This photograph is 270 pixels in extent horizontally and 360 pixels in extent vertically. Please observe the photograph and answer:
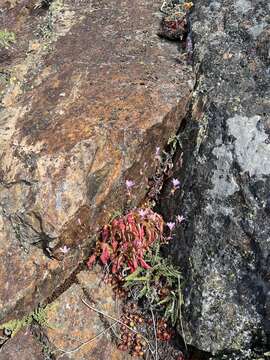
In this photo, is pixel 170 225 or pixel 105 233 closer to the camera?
pixel 170 225

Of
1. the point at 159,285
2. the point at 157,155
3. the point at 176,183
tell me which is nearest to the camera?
the point at 159,285

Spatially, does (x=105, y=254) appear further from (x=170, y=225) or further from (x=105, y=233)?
(x=170, y=225)

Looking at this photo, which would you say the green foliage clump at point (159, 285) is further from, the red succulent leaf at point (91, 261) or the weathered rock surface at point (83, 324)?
the red succulent leaf at point (91, 261)

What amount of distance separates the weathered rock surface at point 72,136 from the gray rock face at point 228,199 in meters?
0.50

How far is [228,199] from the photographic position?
5.61 metres

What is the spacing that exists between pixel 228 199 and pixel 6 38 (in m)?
4.58

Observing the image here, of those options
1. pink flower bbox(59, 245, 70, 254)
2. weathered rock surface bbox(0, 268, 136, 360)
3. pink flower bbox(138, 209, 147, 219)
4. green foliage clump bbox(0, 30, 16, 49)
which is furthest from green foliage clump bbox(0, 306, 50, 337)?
green foliage clump bbox(0, 30, 16, 49)

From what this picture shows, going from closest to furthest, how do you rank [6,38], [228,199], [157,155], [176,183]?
[228,199]
[176,183]
[157,155]
[6,38]

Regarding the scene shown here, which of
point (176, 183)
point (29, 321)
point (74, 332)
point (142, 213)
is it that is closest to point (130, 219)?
point (142, 213)

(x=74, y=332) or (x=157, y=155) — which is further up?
(x=157, y=155)

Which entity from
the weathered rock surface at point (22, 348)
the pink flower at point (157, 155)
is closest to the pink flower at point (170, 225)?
the pink flower at point (157, 155)

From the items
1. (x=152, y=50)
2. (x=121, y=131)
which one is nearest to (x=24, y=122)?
(x=121, y=131)

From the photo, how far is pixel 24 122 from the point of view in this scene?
246 inches

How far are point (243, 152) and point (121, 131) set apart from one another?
1491 mm
